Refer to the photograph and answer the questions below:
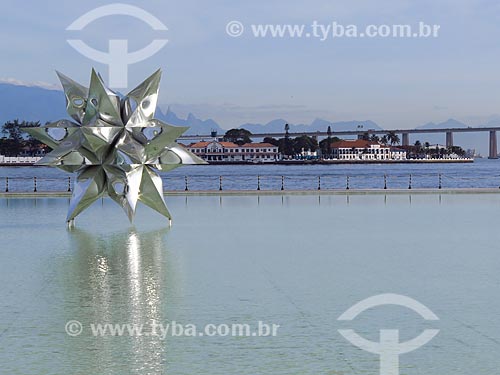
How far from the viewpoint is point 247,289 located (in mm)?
11594

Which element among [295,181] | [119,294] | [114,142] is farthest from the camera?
[295,181]

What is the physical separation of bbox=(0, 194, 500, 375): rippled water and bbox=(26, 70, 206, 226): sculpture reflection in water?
1.21m

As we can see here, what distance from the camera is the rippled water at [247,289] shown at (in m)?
7.80

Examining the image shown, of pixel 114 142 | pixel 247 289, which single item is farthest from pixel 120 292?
pixel 114 142

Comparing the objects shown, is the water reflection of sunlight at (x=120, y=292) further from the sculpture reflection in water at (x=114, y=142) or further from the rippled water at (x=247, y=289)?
the sculpture reflection in water at (x=114, y=142)

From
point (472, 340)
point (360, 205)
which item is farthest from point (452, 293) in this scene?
point (360, 205)

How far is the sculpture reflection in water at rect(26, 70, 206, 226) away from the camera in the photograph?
19297 mm

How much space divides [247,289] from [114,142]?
917 centimetres

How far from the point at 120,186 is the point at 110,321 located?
10.9 m

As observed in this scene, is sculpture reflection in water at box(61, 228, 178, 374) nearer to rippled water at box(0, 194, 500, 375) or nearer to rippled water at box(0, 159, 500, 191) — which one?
rippled water at box(0, 194, 500, 375)

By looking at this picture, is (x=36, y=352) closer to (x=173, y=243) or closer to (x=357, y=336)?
(x=357, y=336)

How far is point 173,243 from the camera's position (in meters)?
17.6

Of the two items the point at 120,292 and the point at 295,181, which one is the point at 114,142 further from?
the point at 295,181

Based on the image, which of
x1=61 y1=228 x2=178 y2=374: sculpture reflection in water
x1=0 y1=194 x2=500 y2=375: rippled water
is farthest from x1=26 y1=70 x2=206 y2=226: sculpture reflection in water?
x1=61 y1=228 x2=178 y2=374: sculpture reflection in water
